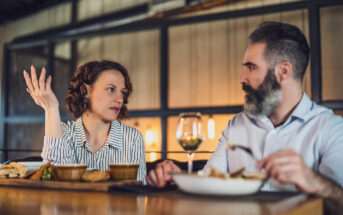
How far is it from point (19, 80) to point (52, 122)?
5.36 meters

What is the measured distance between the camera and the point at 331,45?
4.92 meters

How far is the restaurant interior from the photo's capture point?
16.2ft

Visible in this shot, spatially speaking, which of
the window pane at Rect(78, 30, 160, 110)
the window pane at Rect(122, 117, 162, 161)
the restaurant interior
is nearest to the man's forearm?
the restaurant interior

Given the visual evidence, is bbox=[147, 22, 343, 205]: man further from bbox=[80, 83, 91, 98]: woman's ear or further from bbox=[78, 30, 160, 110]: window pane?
bbox=[78, 30, 160, 110]: window pane

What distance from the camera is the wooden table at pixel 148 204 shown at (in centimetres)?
78

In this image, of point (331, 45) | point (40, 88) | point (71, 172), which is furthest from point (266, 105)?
point (331, 45)

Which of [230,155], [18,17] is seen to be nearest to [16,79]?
[18,17]

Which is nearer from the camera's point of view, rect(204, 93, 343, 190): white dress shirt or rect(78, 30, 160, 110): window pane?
rect(204, 93, 343, 190): white dress shirt

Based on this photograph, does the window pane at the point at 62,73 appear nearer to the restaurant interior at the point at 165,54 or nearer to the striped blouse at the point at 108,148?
the restaurant interior at the point at 165,54

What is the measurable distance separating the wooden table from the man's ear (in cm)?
69

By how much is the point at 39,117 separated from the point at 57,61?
1.08 meters

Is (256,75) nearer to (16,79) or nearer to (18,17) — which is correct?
(16,79)

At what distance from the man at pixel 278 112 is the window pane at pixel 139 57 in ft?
15.0

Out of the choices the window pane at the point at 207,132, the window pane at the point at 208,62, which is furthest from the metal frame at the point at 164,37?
the window pane at the point at 208,62
